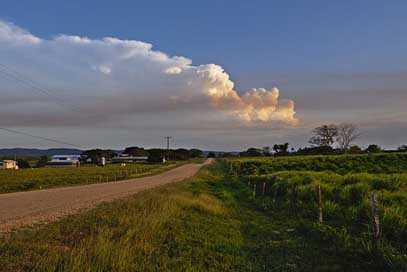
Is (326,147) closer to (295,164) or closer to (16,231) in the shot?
(295,164)

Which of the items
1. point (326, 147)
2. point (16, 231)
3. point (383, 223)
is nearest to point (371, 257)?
point (383, 223)

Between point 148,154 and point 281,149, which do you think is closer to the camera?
point 281,149

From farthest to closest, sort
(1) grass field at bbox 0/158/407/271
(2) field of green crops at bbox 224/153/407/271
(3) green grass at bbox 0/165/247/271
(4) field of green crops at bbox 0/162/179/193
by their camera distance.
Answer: (4) field of green crops at bbox 0/162/179/193 → (2) field of green crops at bbox 224/153/407/271 → (1) grass field at bbox 0/158/407/271 → (3) green grass at bbox 0/165/247/271

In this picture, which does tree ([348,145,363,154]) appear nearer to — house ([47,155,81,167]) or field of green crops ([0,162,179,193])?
field of green crops ([0,162,179,193])

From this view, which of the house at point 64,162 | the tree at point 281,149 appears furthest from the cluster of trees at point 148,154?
the tree at point 281,149

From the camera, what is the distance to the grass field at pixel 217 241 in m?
6.53

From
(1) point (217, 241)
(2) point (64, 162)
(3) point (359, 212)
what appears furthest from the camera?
(2) point (64, 162)

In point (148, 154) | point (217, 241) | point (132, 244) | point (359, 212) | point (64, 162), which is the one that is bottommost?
point (217, 241)

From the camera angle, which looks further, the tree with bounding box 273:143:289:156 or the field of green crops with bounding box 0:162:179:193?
the tree with bounding box 273:143:289:156

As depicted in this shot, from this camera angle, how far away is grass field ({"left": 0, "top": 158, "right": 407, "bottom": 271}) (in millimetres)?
6527

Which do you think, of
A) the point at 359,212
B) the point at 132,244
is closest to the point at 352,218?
the point at 359,212

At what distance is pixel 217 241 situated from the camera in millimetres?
8797

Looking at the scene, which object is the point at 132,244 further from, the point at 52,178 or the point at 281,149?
the point at 281,149

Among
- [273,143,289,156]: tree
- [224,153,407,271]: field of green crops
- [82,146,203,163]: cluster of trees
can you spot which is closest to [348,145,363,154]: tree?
[273,143,289,156]: tree
